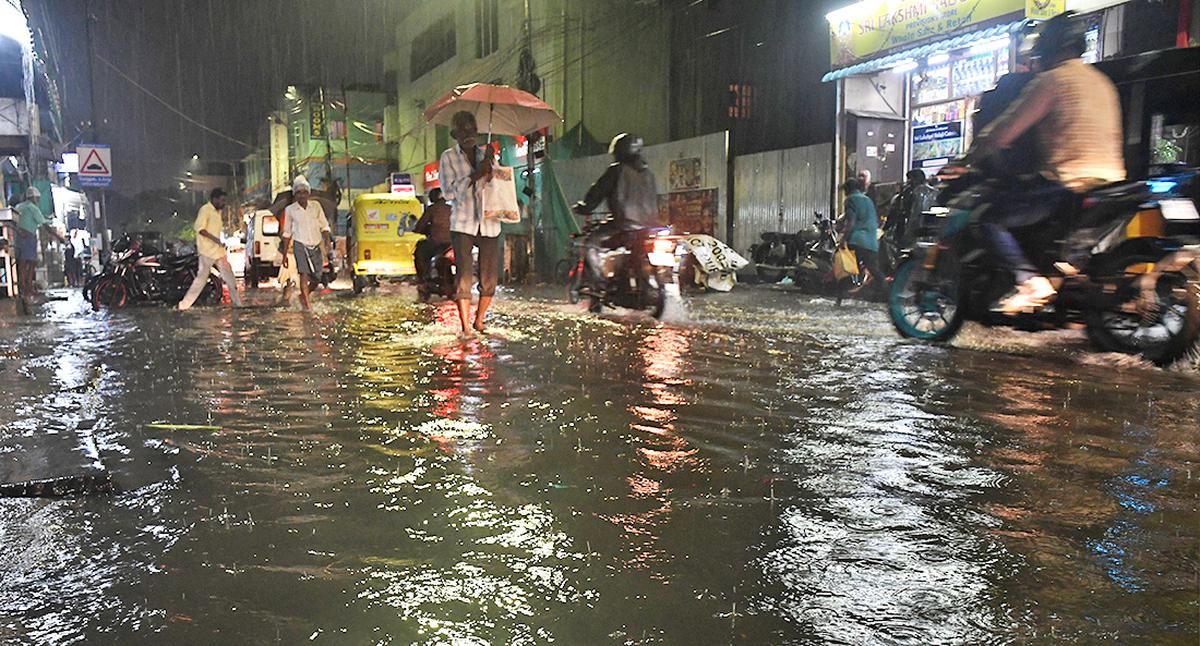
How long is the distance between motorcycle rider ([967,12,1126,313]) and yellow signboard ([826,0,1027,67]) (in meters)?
7.42

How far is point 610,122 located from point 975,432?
25.9m

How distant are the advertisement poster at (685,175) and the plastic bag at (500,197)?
40.1 ft

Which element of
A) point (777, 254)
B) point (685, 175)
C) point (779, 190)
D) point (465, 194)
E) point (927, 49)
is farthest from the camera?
point (685, 175)

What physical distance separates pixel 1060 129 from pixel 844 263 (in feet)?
20.8

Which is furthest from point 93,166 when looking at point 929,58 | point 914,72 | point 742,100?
point 929,58

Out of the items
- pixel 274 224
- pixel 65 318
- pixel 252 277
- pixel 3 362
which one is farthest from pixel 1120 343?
pixel 252 277

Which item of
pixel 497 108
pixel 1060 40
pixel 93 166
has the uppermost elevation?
pixel 497 108

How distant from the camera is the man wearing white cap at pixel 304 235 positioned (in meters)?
13.1

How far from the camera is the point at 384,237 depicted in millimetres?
19344

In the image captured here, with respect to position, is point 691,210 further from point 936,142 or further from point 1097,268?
point 1097,268

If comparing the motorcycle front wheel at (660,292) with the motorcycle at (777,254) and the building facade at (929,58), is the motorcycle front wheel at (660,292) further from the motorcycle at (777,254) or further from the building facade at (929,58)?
the motorcycle at (777,254)

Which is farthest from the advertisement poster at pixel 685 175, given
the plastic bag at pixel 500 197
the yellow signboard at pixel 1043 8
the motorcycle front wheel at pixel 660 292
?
the plastic bag at pixel 500 197

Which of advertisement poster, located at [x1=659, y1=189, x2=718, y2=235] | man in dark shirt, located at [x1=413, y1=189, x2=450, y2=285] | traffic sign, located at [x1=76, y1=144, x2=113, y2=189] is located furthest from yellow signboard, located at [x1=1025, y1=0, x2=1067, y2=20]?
traffic sign, located at [x1=76, y1=144, x2=113, y2=189]

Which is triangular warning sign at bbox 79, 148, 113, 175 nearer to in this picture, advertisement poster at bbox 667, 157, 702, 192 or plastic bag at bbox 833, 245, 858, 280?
advertisement poster at bbox 667, 157, 702, 192
